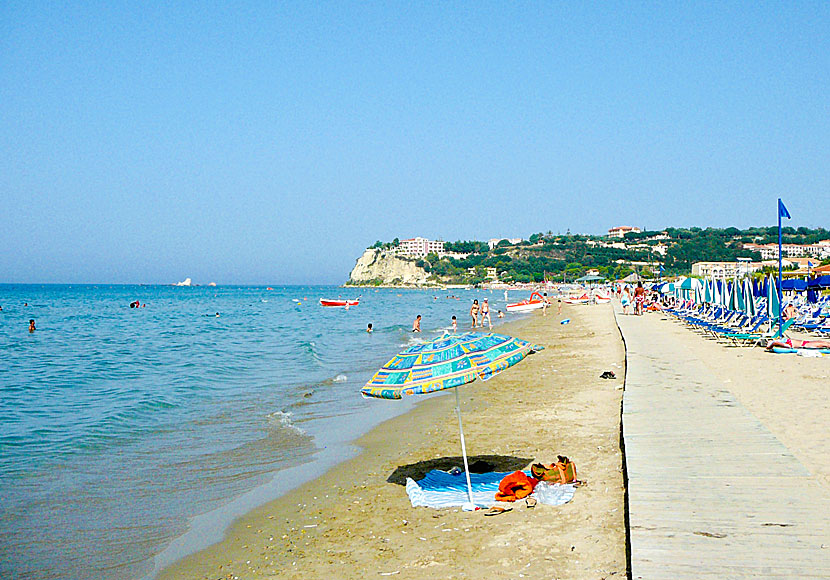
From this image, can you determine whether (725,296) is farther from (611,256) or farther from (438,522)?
(611,256)

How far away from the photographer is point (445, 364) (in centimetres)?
556

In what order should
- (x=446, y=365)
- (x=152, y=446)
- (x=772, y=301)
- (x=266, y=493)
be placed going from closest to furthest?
(x=446, y=365), (x=266, y=493), (x=152, y=446), (x=772, y=301)

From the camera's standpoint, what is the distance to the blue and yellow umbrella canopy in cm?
551

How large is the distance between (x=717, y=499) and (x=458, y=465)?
10.5ft

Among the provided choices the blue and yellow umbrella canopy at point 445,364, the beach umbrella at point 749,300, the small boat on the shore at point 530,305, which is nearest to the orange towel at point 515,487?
the blue and yellow umbrella canopy at point 445,364

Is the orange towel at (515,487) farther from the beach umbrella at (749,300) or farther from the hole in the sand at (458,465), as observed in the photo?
the beach umbrella at (749,300)

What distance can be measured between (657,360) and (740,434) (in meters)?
6.92

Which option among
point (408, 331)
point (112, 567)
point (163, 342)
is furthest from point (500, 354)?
point (408, 331)

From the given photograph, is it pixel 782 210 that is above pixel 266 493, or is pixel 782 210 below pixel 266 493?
above

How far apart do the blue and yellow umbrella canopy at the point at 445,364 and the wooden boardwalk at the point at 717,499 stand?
4.84 ft

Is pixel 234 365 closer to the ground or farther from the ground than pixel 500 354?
closer to the ground

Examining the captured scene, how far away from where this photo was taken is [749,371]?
12.8 meters

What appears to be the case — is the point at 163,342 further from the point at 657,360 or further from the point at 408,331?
the point at 657,360

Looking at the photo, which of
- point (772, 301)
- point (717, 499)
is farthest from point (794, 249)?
point (717, 499)
